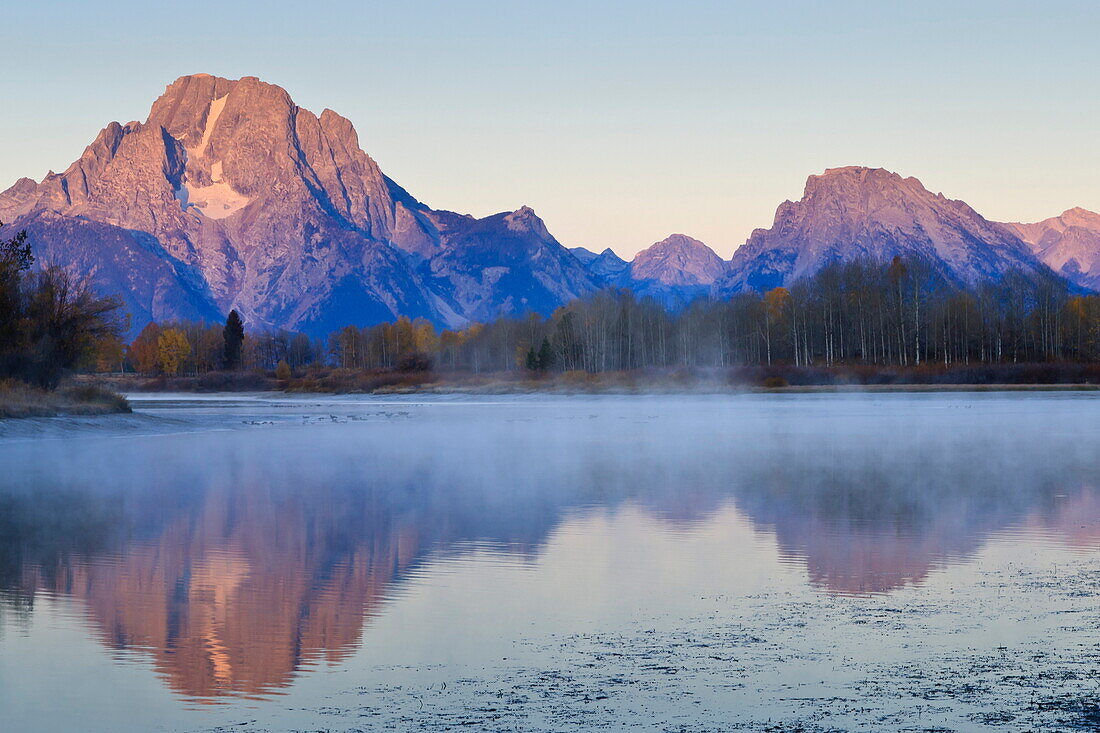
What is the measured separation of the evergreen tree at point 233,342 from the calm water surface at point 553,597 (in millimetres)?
147049

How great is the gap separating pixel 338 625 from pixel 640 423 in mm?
47996

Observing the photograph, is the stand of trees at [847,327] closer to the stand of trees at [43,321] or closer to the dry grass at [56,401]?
the stand of trees at [43,321]

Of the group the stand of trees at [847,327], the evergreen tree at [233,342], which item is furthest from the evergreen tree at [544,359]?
the evergreen tree at [233,342]

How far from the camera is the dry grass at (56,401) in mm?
46500

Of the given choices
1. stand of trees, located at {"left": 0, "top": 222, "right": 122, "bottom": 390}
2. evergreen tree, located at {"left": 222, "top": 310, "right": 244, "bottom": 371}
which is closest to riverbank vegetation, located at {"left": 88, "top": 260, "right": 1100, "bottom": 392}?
evergreen tree, located at {"left": 222, "top": 310, "right": 244, "bottom": 371}

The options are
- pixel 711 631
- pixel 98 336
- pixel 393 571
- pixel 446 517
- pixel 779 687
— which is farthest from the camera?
pixel 98 336

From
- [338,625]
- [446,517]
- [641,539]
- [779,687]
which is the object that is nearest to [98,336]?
[446,517]

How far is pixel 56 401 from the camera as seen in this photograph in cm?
5128

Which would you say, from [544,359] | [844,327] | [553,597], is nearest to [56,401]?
[553,597]

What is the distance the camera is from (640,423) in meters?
59.2

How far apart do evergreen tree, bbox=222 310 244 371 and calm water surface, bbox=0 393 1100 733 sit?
147m

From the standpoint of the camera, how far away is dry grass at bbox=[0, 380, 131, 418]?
1831 inches

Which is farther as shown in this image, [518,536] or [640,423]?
[640,423]

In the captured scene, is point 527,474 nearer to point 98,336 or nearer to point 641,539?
point 641,539
